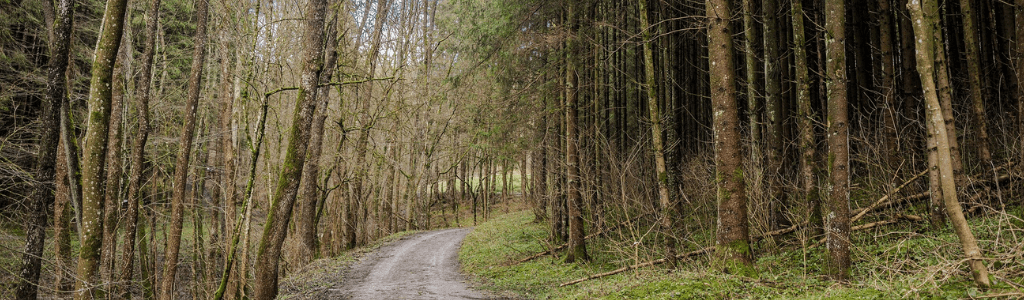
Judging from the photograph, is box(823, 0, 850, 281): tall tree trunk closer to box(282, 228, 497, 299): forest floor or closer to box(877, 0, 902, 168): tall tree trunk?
box(877, 0, 902, 168): tall tree trunk

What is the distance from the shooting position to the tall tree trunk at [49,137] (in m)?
5.97

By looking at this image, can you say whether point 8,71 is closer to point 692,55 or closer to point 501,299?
point 501,299

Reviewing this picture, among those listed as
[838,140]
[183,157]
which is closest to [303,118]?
[183,157]

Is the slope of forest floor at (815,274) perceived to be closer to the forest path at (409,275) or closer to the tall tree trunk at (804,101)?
the forest path at (409,275)

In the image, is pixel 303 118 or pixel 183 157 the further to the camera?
pixel 183 157

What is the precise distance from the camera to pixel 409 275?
1195cm

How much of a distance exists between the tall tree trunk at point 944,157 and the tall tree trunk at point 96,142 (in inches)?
332

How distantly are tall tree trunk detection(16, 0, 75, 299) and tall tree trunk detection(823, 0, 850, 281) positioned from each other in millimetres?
9316

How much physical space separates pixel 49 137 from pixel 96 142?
191 cm

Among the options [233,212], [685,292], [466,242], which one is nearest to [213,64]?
[233,212]

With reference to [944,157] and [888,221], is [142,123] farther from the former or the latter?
[888,221]

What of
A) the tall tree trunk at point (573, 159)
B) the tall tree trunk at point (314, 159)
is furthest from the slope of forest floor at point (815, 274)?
the tall tree trunk at point (314, 159)

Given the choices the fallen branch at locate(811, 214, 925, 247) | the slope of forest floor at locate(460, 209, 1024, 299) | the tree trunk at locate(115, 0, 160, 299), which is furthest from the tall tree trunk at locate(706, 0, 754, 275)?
the tree trunk at locate(115, 0, 160, 299)

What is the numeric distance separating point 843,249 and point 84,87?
65.8ft
